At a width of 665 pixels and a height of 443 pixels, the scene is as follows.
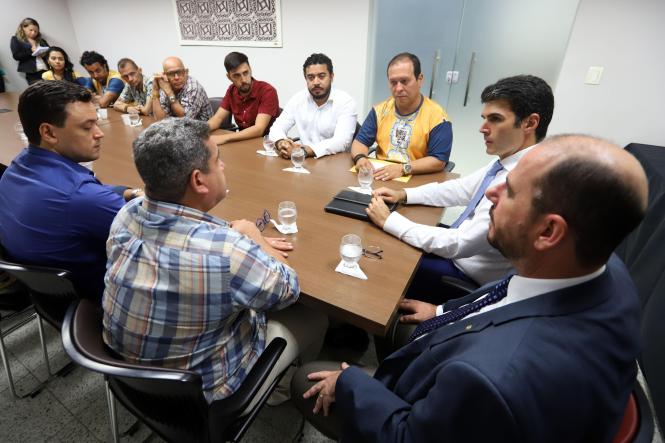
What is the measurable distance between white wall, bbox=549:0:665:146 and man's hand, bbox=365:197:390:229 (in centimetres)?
270

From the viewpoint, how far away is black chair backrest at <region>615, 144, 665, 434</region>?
5.10 ft

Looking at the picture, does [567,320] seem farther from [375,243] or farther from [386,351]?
[386,351]

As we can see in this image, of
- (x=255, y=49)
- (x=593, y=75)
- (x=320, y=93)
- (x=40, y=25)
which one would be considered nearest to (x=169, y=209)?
(x=320, y=93)

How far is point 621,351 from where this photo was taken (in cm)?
59

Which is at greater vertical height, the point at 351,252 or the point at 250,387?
the point at 351,252

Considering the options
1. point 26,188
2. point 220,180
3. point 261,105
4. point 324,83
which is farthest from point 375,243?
point 261,105

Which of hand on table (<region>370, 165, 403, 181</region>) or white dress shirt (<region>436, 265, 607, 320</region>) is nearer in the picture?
white dress shirt (<region>436, 265, 607, 320</region>)

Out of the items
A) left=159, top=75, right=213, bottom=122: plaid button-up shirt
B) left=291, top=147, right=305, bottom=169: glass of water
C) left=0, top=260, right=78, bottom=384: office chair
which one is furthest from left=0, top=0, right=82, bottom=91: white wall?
left=0, top=260, right=78, bottom=384: office chair

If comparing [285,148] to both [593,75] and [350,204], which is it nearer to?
[350,204]

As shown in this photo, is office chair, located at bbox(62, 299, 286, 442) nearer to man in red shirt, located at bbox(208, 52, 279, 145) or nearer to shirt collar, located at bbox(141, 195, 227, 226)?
shirt collar, located at bbox(141, 195, 227, 226)

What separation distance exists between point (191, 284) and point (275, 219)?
64 cm

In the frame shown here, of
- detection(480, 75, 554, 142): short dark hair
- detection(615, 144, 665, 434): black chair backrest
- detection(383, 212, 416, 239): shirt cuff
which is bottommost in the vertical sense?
detection(615, 144, 665, 434): black chair backrest

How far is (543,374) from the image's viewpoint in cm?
55

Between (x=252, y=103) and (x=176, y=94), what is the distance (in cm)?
76
